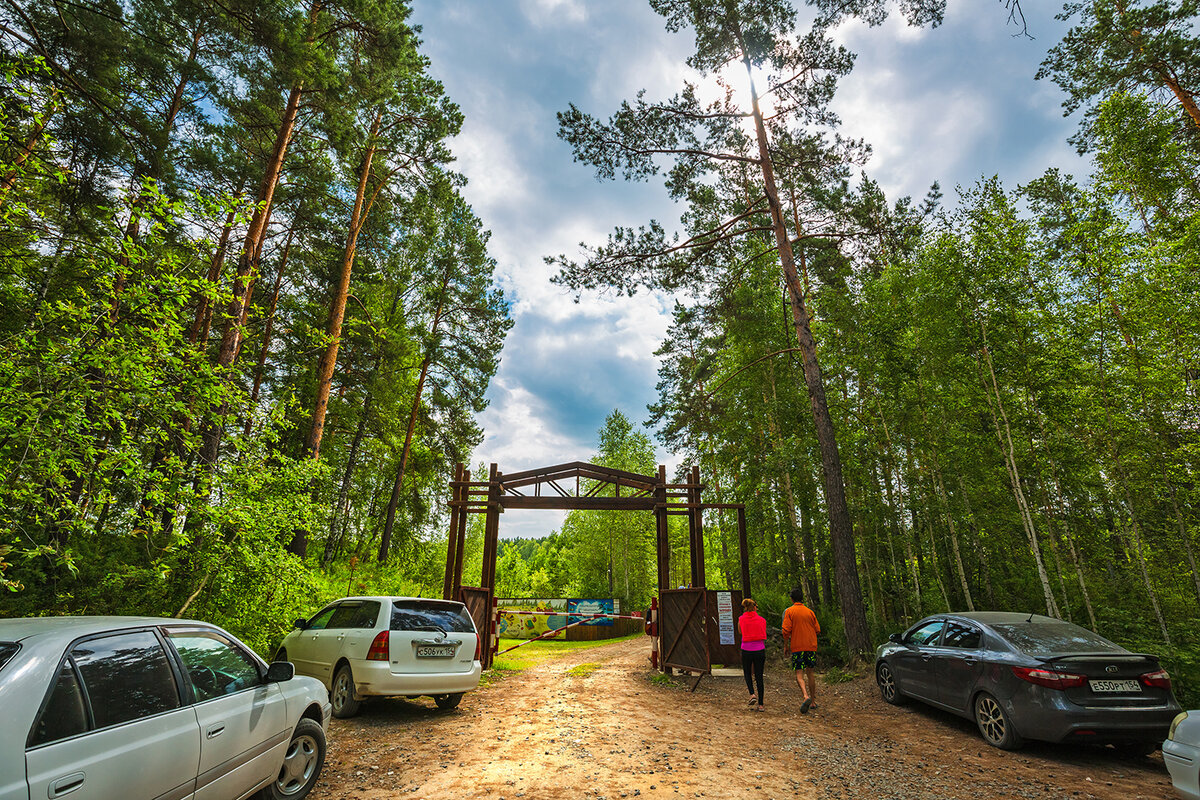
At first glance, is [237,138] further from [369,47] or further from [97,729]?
[97,729]

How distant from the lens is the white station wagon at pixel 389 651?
671 cm

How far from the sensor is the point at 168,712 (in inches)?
113

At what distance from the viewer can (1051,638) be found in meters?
6.04

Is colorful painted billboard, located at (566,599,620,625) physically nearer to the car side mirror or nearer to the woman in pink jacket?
the woman in pink jacket

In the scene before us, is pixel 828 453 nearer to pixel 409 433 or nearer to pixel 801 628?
pixel 801 628

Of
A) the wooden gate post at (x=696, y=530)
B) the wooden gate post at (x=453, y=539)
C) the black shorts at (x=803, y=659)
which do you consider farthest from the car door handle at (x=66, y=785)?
the wooden gate post at (x=696, y=530)

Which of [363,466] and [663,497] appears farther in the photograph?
[363,466]

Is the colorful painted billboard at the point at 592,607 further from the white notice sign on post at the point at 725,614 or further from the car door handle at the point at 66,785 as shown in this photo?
the car door handle at the point at 66,785

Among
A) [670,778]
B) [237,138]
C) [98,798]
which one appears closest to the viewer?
[98,798]

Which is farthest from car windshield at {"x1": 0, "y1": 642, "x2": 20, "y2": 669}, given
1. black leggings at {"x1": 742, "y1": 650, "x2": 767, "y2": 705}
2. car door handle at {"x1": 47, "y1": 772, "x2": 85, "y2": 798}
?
black leggings at {"x1": 742, "y1": 650, "x2": 767, "y2": 705}

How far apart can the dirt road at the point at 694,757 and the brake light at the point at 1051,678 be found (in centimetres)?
78

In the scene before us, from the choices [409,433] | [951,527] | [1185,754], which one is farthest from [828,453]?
[409,433]

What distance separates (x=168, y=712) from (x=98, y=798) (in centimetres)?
63

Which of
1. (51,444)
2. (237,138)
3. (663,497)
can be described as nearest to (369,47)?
(237,138)
